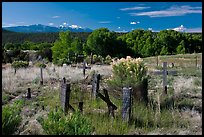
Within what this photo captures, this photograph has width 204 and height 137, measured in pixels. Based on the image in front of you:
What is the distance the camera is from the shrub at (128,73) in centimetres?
A: 965

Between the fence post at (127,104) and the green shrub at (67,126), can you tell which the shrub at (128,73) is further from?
the green shrub at (67,126)

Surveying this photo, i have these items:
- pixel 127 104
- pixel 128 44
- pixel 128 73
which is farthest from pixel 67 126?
pixel 128 44

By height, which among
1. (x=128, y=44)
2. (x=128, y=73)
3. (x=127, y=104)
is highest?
(x=128, y=44)

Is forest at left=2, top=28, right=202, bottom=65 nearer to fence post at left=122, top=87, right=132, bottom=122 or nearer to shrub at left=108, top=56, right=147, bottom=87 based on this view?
shrub at left=108, top=56, right=147, bottom=87

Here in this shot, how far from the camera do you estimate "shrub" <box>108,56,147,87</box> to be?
380 inches

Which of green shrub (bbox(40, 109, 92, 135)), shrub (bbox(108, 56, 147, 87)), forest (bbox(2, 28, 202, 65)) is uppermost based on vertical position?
forest (bbox(2, 28, 202, 65))

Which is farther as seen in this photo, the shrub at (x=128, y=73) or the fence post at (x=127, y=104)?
the shrub at (x=128, y=73)

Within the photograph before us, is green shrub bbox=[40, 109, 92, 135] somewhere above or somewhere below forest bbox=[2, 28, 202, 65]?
below

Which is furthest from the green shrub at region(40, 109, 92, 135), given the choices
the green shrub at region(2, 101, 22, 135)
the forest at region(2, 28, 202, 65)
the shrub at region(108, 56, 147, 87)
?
the forest at region(2, 28, 202, 65)

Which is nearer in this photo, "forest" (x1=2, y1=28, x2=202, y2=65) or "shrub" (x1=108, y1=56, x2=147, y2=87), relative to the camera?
"shrub" (x1=108, y1=56, x2=147, y2=87)

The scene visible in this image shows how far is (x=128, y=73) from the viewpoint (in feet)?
32.3

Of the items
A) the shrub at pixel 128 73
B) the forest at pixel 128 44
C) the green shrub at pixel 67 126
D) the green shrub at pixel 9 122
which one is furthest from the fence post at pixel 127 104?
the forest at pixel 128 44

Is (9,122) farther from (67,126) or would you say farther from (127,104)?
(127,104)

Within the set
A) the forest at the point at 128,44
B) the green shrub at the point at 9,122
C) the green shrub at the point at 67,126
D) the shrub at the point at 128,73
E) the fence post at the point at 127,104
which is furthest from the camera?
the forest at the point at 128,44
